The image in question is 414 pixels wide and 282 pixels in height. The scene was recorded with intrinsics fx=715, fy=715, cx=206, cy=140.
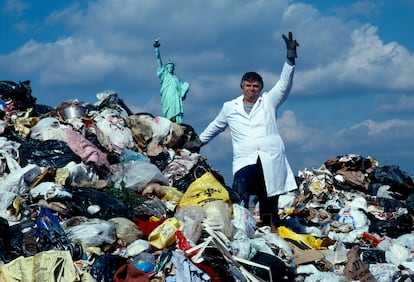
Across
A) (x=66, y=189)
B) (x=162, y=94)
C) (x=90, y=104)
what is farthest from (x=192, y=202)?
(x=162, y=94)

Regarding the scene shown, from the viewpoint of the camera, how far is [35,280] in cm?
457

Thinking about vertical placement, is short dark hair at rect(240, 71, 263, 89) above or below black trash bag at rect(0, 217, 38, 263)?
above

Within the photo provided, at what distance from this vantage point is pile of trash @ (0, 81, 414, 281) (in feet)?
Result: 17.1

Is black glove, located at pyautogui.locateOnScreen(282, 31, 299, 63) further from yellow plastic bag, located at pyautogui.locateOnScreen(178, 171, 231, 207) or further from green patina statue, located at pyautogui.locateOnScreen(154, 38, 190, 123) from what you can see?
green patina statue, located at pyautogui.locateOnScreen(154, 38, 190, 123)

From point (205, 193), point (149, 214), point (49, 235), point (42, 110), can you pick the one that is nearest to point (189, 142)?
point (42, 110)

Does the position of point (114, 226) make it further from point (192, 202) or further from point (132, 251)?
point (192, 202)

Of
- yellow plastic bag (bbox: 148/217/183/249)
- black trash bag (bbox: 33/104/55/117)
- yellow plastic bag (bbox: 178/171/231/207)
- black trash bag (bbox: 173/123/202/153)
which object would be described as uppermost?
→ black trash bag (bbox: 33/104/55/117)

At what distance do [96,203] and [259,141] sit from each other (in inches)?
64.2

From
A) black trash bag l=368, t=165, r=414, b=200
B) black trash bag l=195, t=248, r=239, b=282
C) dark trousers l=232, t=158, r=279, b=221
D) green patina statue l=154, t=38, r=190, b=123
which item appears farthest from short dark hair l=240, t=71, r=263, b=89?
green patina statue l=154, t=38, r=190, b=123

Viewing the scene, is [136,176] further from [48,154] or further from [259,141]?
[259,141]

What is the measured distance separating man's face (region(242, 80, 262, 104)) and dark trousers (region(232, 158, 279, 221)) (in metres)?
0.60

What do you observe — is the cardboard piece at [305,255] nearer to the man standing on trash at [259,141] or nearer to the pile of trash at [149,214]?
the pile of trash at [149,214]

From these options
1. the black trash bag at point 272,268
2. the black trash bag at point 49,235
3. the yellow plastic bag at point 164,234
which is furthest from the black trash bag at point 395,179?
the black trash bag at point 49,235

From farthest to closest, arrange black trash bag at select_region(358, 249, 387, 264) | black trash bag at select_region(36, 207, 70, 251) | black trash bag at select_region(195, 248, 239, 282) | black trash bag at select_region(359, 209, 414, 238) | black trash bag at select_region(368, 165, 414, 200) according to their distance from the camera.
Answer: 1. black trash bag at select_region(368, 165, 414, 200)
2. black trash bag at select_region(359, 209, 414, 238)
3. black trash bag at select_region(358, 249, 387, 264)
4. black trash bag at select_region(36, 207, 70, 251)
5. black trash bag at select_region(195, 248, 239, 282)
